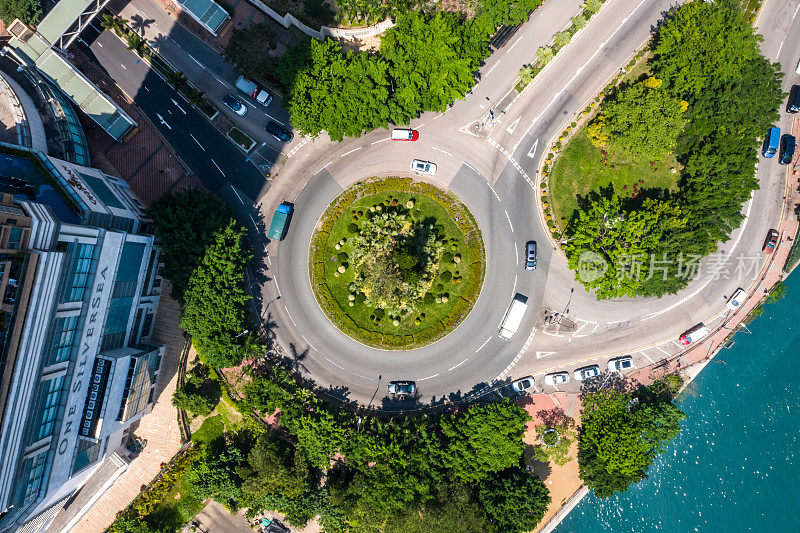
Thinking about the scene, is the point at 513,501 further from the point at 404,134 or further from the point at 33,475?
the point at 33,475

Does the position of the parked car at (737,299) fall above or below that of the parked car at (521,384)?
above

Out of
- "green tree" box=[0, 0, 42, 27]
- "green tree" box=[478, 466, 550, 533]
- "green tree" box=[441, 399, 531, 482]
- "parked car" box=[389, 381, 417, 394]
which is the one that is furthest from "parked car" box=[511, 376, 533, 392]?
"green tree" box=[0, 0, 42, 27]

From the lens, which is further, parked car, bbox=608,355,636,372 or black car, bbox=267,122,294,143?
parked car, bbox=608,355,636,372

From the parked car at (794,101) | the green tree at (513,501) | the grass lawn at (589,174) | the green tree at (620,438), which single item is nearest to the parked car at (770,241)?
the grass lawn at (589,174)

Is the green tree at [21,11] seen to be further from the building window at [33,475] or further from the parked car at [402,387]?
the parked car at [402,387]

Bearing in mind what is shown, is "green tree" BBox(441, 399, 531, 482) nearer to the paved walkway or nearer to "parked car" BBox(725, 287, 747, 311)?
"parked car" BBox(725, 287, 747, 311)

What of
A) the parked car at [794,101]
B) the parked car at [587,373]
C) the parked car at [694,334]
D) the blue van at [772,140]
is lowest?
the parked car at [587,373]

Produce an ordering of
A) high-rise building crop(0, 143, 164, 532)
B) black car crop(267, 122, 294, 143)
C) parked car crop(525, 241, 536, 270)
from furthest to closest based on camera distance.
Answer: parked car crop(525, 241, 536, 270)
black car crop(267, 122, 294, 143)
high-rise building crop(0, 143, 164, 532)
